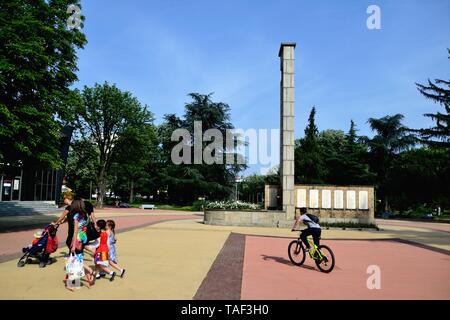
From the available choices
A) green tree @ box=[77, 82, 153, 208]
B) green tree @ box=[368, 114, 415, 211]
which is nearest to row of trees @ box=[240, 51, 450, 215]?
green tree @ box=[368, 114, 415, 211]

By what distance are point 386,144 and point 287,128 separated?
39.9 meters

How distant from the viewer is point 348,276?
28.0 feet

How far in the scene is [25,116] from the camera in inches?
605

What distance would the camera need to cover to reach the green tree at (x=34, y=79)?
14609mm

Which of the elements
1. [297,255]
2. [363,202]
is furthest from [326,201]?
[297,255]

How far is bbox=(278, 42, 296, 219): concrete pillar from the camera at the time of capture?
24031 millimetres

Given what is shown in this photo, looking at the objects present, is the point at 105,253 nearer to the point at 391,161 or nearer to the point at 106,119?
the point at 106,119

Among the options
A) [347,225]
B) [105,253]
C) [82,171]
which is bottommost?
[347,225]

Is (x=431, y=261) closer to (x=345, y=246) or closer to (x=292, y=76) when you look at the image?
(x=345, y=246)

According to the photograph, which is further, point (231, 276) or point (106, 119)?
point (106, 119)

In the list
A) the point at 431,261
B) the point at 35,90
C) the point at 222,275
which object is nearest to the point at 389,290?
the point at 222,275

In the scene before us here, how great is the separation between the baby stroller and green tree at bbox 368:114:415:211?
5558 centimetres

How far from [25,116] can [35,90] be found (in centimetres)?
160

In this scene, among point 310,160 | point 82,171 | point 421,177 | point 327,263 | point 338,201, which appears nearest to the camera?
point 327,263
